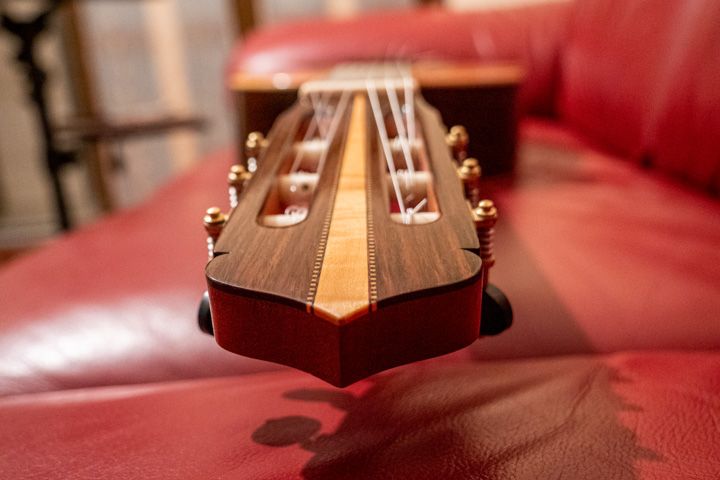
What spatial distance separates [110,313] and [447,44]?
1106 millimetres

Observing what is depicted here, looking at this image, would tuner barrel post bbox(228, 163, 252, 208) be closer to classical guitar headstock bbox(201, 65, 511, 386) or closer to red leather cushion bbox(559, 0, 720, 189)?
classical guitar headstock bbox(201, 65, 511, 386)

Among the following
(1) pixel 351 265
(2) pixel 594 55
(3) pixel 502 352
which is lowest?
(3) pixel 502 352

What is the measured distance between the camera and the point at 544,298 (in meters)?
0.64

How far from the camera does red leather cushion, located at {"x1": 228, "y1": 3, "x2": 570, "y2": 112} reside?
1.44 m

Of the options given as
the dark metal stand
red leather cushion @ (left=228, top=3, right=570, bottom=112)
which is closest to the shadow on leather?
red leather cushion @ (left=228, top=3, right=570, bottom=112)

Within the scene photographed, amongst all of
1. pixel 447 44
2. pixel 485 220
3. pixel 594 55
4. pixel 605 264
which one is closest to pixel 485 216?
pixel 485 220

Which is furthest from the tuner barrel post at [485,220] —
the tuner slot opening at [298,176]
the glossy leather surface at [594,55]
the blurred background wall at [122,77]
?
the blurred background wall at [122,77]

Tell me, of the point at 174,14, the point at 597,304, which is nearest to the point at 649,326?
the point at 597,304

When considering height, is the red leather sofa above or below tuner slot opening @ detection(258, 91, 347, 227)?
below

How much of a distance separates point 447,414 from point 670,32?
775mm

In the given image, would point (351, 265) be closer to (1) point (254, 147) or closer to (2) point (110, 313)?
(1) point (254, 147)

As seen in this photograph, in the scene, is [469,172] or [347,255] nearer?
[347,255]

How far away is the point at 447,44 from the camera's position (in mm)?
1464

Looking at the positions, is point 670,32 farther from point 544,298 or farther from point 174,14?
point 174,14
